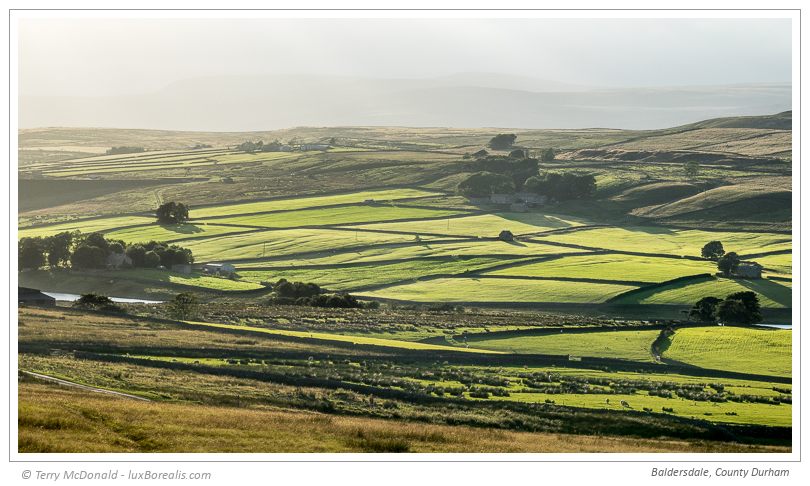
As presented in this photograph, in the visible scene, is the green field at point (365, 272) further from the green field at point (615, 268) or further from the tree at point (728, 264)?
the tree at point (728, 264)

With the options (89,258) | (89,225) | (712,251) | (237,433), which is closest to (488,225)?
(712,251)

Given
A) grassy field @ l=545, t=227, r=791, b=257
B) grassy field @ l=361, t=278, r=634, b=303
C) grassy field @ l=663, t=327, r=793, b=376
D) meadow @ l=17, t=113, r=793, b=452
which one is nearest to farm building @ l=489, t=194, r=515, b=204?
meadow @ l=17, t=113, r=793, b=452

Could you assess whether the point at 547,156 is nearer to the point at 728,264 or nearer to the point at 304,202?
the point at 304,202

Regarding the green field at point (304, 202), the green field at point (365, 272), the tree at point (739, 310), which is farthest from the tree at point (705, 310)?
the green field at point (304, 202)

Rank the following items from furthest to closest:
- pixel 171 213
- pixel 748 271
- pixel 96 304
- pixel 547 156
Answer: pixel 547 156
pixel 171 213
pixel 748 271
pixel 96 304

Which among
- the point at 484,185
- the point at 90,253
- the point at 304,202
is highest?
the point at 484,185
